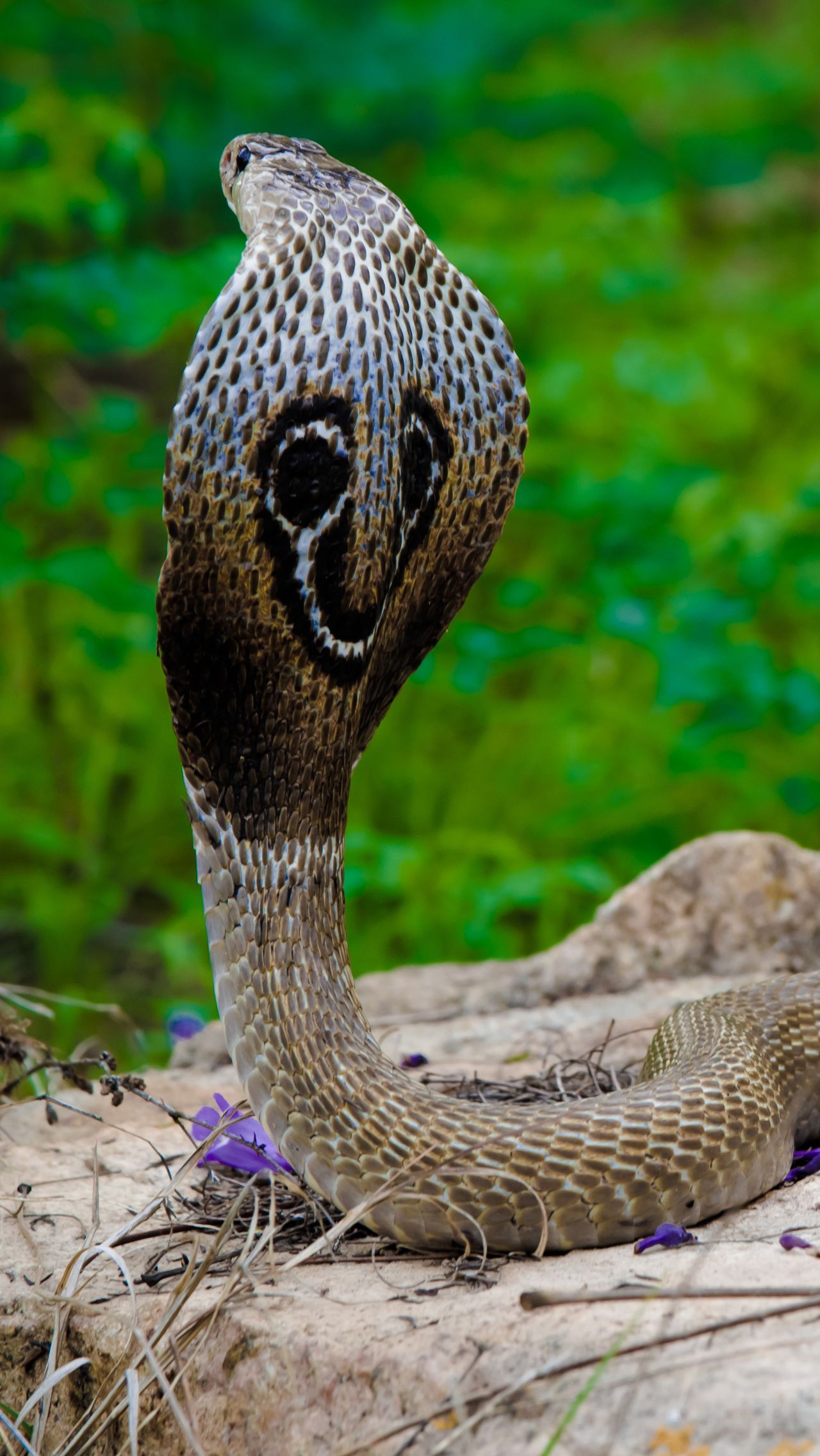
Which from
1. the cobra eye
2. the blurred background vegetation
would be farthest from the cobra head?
the blurred background vegetation

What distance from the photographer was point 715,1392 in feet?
4.35

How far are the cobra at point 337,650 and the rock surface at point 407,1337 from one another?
3.5 inches

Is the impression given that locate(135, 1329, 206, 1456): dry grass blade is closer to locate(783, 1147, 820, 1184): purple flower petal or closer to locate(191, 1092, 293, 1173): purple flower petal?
locate(191, 1092, 293, 1173): purple flower petal

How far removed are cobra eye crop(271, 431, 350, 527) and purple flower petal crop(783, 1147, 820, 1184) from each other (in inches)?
42.4

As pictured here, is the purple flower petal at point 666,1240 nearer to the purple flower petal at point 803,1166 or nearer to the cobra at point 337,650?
the cobra at point 337,650

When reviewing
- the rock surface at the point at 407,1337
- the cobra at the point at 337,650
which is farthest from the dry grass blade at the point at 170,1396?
the cobra at the point at 337,650

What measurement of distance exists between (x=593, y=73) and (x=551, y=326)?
2.39 metres

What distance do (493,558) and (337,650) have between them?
10.7ft

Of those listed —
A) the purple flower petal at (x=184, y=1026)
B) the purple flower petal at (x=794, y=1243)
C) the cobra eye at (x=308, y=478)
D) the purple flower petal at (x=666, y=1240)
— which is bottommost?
the purple flower petal at (x=794, y=1243)

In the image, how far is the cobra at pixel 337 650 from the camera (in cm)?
172

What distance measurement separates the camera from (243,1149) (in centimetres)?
214

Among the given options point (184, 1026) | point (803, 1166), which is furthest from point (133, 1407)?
point (184, 1026)

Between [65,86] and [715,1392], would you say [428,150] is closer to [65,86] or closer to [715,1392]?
[65,86]

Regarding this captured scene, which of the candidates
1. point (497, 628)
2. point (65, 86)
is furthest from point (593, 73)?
point (497, 628)
